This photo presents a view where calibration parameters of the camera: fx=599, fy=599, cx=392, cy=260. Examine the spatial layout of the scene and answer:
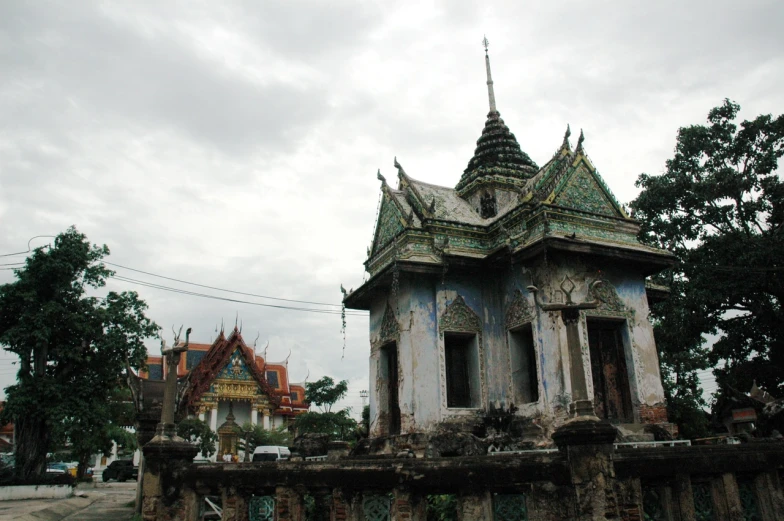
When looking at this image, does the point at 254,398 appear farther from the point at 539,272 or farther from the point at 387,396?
the point at 539,272

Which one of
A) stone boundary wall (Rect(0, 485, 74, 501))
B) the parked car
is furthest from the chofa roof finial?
the parked car

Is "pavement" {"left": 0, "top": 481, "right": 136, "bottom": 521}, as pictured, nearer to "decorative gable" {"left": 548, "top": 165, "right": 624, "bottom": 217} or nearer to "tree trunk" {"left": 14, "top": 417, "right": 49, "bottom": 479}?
"tree trunk" {"left": 14, "top": 417, "right": 49, "bottom": 479}

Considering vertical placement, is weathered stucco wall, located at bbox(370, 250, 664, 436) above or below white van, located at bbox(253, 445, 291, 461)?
above

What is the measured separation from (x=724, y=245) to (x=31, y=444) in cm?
2385

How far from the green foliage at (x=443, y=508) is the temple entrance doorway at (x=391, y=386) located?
5.08 m

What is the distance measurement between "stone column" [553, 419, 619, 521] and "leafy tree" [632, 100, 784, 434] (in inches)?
614

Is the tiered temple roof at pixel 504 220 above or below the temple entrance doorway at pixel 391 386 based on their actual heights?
above

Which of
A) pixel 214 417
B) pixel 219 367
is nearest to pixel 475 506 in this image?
pixel 214 417

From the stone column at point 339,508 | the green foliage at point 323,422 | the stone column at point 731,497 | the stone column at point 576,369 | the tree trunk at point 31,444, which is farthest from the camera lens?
the green foliage at point 323,422

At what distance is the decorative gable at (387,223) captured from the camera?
46.4 feet

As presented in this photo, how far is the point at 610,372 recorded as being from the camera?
11.7 m

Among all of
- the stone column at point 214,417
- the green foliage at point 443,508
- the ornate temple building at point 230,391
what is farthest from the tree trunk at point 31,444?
the green foliage at point 443,508

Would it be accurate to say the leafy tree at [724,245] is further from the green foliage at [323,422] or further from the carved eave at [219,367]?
the carved eave at [219,367]

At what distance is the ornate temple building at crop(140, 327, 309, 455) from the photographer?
34.4 m
